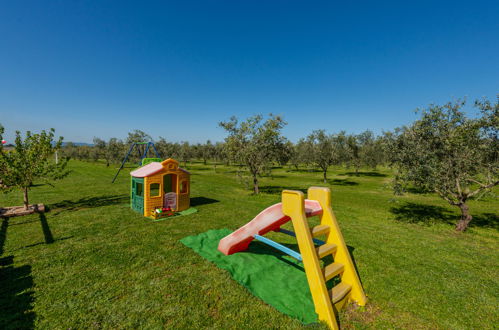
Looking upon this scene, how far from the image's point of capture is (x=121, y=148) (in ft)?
169

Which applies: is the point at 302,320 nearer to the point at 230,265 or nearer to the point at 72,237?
the point at 230,265

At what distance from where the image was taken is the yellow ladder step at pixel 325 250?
15.4 feet

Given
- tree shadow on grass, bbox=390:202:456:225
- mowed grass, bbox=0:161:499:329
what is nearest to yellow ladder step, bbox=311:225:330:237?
mowed grass, bbox=0:161:499:329

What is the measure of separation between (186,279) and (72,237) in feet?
19.2

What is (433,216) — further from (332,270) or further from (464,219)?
(332,270)

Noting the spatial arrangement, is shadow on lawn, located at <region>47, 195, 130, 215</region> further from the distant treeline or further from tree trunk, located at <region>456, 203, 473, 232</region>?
tree trunk, located at <region>456, 203, 473, 232</region>

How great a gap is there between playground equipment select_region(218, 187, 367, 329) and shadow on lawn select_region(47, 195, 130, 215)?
12388 millimetres

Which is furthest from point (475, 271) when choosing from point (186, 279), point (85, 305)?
point (85, 305)

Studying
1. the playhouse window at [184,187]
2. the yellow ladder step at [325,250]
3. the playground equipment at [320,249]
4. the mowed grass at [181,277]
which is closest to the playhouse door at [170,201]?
the playhouse window at [184,187]

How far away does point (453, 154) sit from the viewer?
10211mm

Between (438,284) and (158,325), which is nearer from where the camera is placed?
(158,325)

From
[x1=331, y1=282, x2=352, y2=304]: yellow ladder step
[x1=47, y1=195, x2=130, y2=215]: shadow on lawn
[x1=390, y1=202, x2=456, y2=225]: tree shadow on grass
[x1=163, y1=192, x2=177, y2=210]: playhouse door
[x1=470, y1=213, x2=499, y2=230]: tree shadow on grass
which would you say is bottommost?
[x1=390, y1=202, x2=456, y2=225]: tree shadow on grass

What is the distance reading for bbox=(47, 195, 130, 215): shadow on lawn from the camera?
12703mm

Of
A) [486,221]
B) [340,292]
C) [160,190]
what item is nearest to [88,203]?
[160,190]
